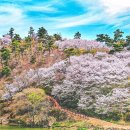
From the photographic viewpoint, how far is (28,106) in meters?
65.6

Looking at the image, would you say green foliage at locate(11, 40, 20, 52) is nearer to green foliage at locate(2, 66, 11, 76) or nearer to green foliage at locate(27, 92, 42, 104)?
green foliage at locate(2, 66, 11, 76)

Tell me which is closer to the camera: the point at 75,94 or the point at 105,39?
the point at 75,94

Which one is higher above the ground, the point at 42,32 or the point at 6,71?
the point at 42,32

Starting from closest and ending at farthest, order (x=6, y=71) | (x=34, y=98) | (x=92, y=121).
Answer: (x=92, y=121) → (x=34, y=98) → (x=6, y=71)

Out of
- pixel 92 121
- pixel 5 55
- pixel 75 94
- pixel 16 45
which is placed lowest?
pixel 92 121

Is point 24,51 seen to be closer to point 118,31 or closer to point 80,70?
point 118,31

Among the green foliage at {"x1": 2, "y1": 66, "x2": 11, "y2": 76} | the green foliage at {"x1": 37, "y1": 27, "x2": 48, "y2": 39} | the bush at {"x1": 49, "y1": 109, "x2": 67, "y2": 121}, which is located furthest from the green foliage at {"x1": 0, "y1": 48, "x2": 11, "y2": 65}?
the bush at {"x1": 49, "y1": 109, "x2": 67, "y2": 121}

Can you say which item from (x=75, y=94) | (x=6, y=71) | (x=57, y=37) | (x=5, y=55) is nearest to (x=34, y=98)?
(x=75, y=94)

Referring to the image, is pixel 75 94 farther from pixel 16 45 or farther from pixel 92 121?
pixel 16 45

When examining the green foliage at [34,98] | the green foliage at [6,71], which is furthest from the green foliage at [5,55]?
the green foliage at [34,98]

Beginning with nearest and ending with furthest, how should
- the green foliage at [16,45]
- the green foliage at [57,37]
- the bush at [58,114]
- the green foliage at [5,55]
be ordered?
the bush at [58,114] < the green foliage at [5,55] < the green foliage at [16,45] < the green foliage at [57,37]

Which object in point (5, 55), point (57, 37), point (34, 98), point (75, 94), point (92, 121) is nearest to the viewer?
point (92, 121)

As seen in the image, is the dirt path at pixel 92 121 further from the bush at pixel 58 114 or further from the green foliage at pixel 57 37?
the green foliage at pixel 57 37

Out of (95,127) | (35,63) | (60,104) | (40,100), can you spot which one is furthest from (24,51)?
(95,127)
